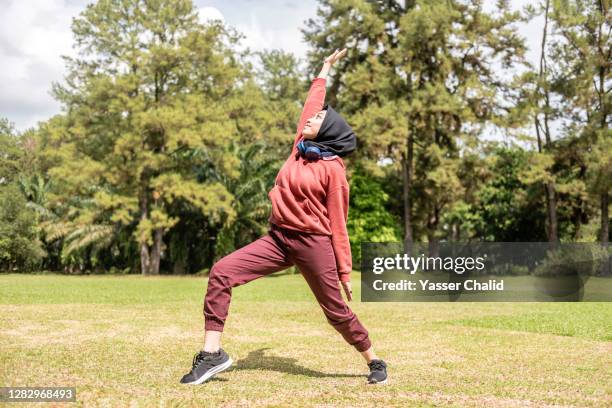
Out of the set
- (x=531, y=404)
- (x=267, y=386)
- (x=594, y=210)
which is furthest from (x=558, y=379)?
(x=594, y=210)

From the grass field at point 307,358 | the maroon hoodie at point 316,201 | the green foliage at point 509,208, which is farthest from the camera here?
the green foliage at point 509,208

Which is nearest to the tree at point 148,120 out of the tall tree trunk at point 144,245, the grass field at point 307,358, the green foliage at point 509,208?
the tall tree trunk at point 144,245

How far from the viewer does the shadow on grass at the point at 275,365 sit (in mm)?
6121

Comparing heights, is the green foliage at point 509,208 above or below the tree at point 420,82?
below

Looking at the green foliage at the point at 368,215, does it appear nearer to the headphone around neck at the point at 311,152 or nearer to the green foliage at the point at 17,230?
the green foliage at the point at 17,230

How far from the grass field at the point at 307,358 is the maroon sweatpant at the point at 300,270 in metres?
0.49

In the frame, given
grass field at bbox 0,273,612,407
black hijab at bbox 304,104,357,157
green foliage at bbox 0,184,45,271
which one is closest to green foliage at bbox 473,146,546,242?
green foliage at bbox 0,184,45,271

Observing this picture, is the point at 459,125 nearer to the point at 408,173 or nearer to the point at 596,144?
the point at 408,173

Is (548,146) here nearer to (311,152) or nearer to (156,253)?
(156,253)

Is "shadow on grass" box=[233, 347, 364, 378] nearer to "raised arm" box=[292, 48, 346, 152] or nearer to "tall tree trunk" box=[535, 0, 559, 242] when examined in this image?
"raised arm" box=[292, 48, 346, 152]

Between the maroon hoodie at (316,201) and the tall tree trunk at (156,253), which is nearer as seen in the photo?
the maroon hoodie at (316,201)

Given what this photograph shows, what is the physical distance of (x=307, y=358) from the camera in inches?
274

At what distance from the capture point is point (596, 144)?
3334 cm

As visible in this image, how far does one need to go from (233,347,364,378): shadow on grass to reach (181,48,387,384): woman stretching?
57cm
